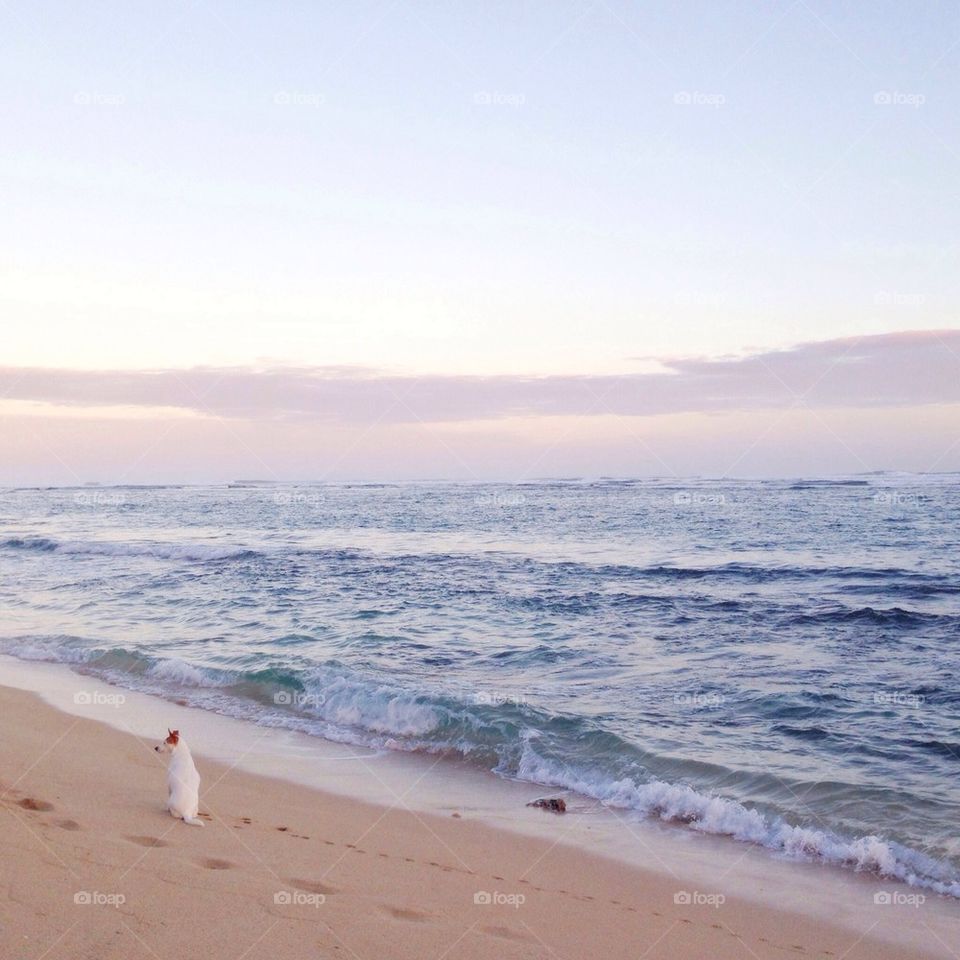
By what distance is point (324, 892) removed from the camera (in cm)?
545

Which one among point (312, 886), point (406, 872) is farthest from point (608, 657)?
point (312, 886)

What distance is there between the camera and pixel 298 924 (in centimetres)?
478

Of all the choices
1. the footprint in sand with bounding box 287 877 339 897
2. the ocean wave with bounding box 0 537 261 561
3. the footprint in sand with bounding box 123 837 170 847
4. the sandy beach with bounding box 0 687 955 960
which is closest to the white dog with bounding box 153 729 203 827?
the sandy beach with bounding box 0 687 955 960

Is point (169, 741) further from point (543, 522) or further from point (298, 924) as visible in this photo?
point (543, 522)

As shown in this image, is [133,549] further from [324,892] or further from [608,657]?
[324,892]

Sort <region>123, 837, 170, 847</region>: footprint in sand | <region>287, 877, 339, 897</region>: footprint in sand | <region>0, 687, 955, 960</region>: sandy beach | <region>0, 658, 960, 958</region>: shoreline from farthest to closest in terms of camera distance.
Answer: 1. <region>123, 837, 170, 847</region>: footprint in sand
2. <region>287, 877, 339, 897</region>: footprint in sand
3. <region>0, 658, 960, 958</region>: shoreline
4. <region>0, 687, 955, 960</region>: sandy beach

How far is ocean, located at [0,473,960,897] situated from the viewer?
26.9 feet

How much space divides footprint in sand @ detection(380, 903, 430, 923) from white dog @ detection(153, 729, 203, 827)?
2117 mm

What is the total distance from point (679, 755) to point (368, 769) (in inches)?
133

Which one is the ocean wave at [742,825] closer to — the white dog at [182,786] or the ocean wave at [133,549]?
the white dog at [182,786]

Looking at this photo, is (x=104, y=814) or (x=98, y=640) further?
(x=98, y=640)

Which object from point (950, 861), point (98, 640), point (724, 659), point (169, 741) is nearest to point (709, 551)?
point (724, 659)

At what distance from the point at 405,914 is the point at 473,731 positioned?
499 centimetres

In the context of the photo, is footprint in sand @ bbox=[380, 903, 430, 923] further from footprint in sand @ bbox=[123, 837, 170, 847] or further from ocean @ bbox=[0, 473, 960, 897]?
ocean @ bbox=[0, 473, 960, 897]
